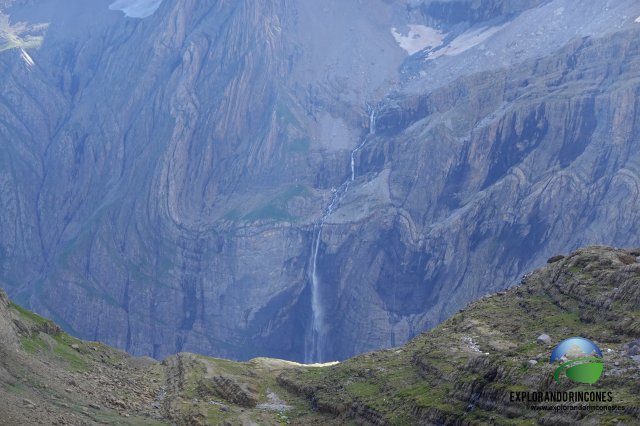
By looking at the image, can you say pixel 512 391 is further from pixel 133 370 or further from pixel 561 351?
pixel 133 370

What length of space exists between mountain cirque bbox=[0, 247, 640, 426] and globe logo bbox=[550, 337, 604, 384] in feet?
2.07

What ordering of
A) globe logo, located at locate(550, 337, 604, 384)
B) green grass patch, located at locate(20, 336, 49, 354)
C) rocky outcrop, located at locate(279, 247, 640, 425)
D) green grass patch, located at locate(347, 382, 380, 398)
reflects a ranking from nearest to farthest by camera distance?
globe logo, located at locate(550, 337, 604, 384) → rocky outcrop, located at locate(279, 247, 640, 425) → green grass patch, located at locate(20, 336, 49, 354) → green grass patch, located at locate(347, 382, 380, 398)

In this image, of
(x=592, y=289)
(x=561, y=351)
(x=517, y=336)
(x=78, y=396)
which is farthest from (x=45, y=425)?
(x=592, y=289)

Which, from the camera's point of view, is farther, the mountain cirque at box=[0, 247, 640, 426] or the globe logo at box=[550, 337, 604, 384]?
the mountain cirque at box=[0, 247, 640, 426]

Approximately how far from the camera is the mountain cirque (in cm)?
6950

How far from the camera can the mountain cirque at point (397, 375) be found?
228 ft

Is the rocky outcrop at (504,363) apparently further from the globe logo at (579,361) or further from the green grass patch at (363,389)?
the globe logo at (579,361)

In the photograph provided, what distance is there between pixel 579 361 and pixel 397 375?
30.9 m

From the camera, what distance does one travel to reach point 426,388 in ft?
276

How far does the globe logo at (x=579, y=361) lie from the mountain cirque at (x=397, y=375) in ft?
2.07

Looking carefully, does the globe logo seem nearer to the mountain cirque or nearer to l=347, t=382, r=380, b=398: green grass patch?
the mountain cirque

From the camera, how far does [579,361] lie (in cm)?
6450

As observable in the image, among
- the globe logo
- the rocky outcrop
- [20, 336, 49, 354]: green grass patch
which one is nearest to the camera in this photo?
the globe logo

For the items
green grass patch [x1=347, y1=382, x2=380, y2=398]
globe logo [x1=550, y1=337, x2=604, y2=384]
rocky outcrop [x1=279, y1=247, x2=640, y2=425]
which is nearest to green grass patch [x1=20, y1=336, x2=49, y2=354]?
rocky outcrop [x1=279, y1=247, x2=640, y2=425]
